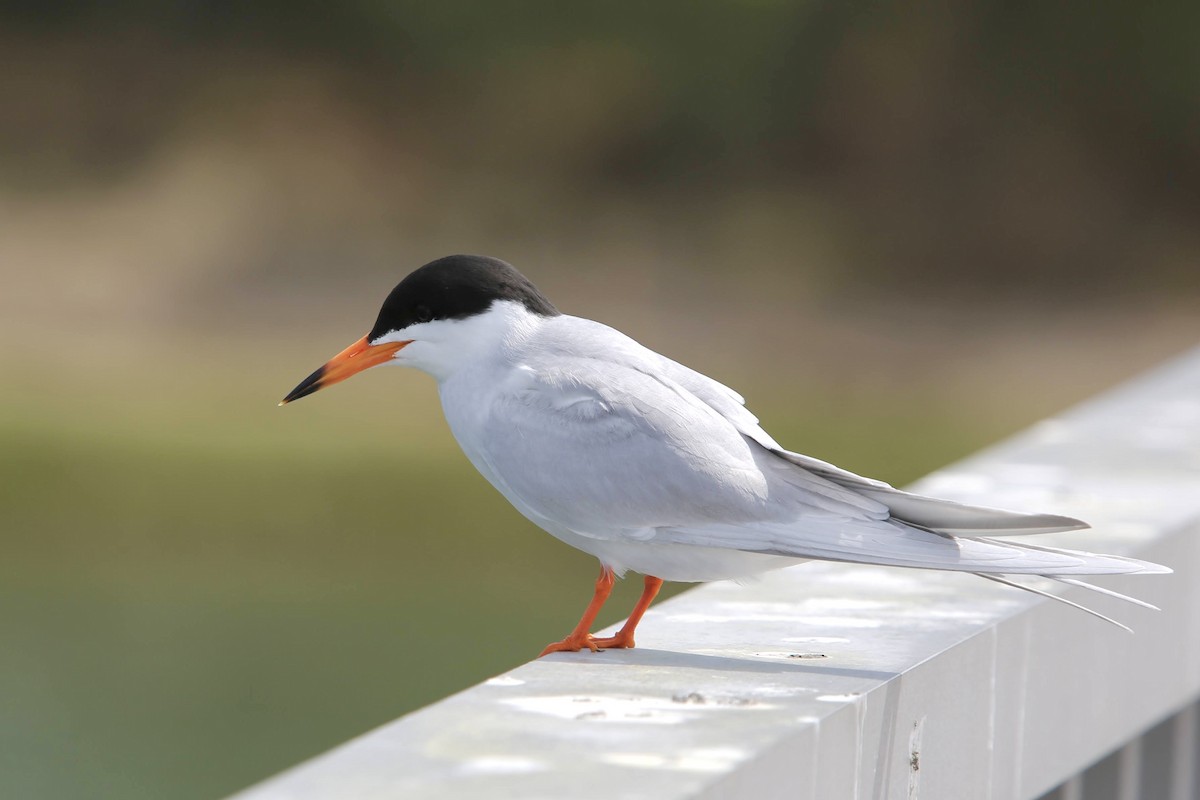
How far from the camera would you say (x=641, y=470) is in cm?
225

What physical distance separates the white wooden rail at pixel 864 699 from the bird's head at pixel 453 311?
47 centimetres

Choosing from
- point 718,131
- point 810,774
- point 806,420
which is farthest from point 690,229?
point 810,774

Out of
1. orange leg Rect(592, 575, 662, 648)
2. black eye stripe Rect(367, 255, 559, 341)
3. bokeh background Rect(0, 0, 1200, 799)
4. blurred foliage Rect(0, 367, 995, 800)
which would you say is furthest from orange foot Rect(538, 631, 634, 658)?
bokeh background Rect(0, 0, 1200, 799)

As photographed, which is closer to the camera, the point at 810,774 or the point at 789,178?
the point at 810,774

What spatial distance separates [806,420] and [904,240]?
4.24 m

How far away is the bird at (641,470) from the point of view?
2209 mm

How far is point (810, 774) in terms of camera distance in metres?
1.93

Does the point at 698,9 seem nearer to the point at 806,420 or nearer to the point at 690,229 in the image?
the point at 690,229

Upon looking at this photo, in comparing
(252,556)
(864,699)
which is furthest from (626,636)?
(252,556)

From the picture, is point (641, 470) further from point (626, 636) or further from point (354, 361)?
point (354, 361)

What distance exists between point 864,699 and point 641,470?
434mm

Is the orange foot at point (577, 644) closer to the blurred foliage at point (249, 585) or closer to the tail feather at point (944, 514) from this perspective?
the tail feather at point (944, 514)

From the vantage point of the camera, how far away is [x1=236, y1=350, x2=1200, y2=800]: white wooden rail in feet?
5.84

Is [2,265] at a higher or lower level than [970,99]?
lower
